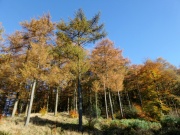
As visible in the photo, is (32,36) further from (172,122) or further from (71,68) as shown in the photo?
(172,122)

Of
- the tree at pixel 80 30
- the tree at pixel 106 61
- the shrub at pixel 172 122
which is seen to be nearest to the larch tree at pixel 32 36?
the tree at pixel 80 30

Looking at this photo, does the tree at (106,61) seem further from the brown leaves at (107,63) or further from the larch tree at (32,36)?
the larch tree at (32,36)

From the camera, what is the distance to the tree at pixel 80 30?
574 inches

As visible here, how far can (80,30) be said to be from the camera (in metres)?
14.8

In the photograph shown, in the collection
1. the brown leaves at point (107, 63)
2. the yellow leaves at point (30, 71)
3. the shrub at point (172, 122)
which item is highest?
the brown leaves at point (107, 63)

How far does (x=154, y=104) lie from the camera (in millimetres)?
18938

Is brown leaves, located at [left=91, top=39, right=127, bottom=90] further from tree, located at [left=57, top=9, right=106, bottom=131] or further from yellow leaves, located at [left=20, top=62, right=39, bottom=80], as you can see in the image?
yellow leaves, located at [left=20, top=62, right=39, bottom=80]

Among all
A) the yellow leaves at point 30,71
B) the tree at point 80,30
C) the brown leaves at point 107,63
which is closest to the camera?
the yellow leaves at point 30,71

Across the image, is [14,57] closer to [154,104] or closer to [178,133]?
[178,133]

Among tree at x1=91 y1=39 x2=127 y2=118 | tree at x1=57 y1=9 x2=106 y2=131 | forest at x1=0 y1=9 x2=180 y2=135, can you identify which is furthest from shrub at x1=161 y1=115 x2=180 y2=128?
tree at x1=57 y1=9 x2=106 y2=131

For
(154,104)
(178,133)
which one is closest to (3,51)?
(178,133)

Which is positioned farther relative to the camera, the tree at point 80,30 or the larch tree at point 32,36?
the larch tree at point 32,36

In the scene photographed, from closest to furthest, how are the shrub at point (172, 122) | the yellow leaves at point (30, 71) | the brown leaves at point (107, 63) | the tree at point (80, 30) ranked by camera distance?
the shrub at point (172, 122) < the yellow leaves at point (30, 71) < the tree at point (80, 30) < the brown leaves at point (107, 63)

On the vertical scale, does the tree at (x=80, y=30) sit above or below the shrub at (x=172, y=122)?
above
